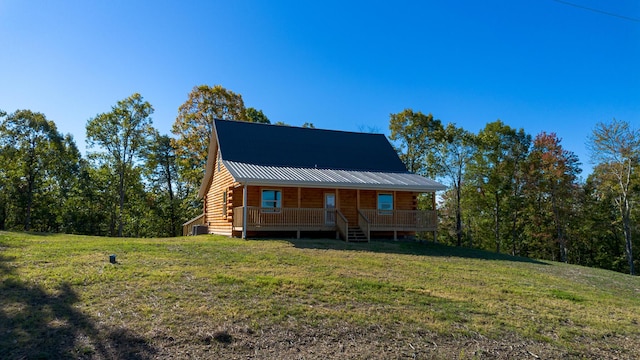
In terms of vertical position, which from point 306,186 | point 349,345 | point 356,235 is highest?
point 306,186

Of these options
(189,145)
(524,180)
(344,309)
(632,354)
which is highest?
(189,145)

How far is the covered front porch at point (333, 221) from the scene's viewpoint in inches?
670

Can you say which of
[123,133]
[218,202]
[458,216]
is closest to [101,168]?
[123,133]

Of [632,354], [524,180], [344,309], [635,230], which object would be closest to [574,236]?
[635,230]

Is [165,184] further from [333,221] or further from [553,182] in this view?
[553,182]

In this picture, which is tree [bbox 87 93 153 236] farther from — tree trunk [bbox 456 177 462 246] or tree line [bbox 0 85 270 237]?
tree trunk [bbox 456 177 462 246]

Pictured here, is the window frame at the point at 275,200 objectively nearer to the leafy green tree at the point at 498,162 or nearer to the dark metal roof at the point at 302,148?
the dark metal roof at the point at 302,148

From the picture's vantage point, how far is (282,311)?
608 cm

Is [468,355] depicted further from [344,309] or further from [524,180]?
[524,180]

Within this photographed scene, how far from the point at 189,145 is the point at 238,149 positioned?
12252 mm

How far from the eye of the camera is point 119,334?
4980mm

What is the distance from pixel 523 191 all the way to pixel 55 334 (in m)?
30.8

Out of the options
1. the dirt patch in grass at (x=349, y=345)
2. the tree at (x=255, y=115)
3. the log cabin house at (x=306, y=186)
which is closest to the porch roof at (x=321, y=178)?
the log cabin house at (x=306, y=186)

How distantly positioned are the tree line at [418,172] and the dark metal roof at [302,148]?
8579 millimetres
